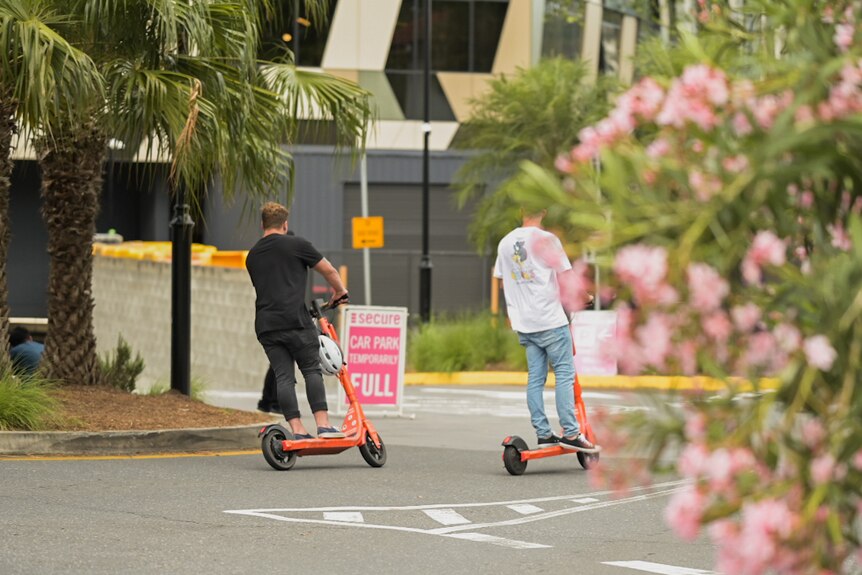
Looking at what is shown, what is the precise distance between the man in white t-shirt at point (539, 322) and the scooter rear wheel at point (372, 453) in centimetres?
116

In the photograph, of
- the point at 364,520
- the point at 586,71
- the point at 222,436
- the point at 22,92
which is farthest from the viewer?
the point at 586,71

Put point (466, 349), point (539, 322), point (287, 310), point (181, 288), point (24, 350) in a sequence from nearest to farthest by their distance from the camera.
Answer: point (539, 322) < point (287, 310) < point (181, 288) < point (24, 350) < point (466, 349)

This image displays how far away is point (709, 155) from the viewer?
11.5 ft

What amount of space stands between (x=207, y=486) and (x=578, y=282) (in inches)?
290

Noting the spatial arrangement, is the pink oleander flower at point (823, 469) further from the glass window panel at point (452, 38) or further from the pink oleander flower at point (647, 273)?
the glass window panel at point (452, 38)

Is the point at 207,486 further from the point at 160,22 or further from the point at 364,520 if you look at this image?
the point at 160,22

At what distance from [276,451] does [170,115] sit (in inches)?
119

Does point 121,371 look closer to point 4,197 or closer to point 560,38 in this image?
point 4,197

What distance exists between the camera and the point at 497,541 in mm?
8633

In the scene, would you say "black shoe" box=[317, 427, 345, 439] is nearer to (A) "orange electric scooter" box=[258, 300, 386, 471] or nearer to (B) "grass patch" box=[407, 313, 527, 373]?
(A) "orange electric scooter" box=[258, 300, 386, 471]

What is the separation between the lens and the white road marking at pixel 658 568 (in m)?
7.61

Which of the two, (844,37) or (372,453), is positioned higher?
→ (844,37)

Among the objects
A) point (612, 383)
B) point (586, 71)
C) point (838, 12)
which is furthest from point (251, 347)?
point (838, 12)

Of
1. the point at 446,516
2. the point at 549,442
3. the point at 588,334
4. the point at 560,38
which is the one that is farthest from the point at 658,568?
the point at 560,38
